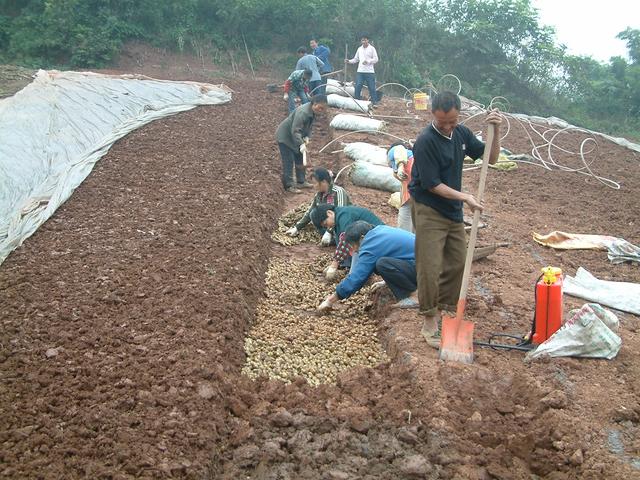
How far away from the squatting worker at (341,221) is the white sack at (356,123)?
453cm

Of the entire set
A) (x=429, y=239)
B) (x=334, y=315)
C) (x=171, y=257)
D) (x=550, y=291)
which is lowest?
(x=334, y=315)

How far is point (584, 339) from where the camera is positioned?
3.90 meters

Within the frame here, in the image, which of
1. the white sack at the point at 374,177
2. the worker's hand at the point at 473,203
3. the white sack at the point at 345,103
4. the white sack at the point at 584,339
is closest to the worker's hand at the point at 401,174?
the worker's hand at the point at 473,203

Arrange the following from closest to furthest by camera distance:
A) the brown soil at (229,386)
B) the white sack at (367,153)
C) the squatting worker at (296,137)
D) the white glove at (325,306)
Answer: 1. the brown soil at (229,386)
2. the white glove at (325,306)
3. the squatting worker at (296,137)
4. the white sack at (367,153)

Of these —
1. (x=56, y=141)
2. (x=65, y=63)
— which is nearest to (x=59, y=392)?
(x=56, y=141)

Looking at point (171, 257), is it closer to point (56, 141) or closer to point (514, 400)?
point (514, 400)

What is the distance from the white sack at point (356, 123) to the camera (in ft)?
35.2

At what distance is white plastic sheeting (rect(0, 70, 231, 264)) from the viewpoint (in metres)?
6.48

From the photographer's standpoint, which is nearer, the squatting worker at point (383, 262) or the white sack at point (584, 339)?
the white sack at point (584, 339)

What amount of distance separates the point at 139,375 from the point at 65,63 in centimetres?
1740

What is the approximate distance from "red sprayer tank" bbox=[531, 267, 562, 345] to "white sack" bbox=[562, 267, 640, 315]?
1.01 metres

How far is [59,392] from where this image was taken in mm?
3428

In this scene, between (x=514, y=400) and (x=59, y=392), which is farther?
(x=514, y=400)

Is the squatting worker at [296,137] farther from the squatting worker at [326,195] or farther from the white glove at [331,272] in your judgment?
the white glove at [331,272]
